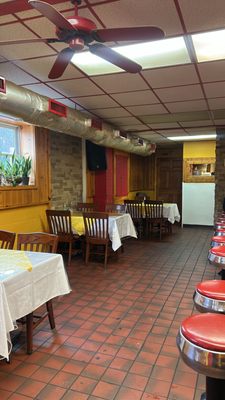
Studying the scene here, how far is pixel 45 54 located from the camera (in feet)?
8.60

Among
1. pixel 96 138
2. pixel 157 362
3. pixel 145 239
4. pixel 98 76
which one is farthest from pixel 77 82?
pixel 145 239

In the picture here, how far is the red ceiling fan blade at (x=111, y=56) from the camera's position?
1.90 meters

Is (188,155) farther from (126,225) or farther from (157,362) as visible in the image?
(157,362)

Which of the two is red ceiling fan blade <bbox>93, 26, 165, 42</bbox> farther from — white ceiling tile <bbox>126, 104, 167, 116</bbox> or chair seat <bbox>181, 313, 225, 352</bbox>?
white ceiling tile <bbox>126, 104, 167, 116</bbox>

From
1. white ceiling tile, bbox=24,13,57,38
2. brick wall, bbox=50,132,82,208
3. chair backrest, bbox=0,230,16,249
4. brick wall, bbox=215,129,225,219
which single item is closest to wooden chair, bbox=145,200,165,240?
brick wall, bbox=215,129,225,219

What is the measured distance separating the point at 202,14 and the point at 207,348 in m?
2.02

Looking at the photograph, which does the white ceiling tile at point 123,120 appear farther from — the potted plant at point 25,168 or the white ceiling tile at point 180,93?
→ the potted plant at point 25,168

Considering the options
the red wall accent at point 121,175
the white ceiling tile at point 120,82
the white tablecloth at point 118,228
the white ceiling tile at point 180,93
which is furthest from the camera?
the red wall accent at point 121,175

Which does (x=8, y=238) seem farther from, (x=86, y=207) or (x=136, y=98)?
(x=86, y=207)

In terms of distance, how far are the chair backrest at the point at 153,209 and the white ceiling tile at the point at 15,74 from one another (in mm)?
3862

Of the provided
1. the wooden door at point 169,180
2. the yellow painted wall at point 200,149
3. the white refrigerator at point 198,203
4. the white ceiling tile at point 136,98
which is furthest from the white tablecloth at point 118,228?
the wooden door at point 169,180

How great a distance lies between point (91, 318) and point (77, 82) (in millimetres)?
2553

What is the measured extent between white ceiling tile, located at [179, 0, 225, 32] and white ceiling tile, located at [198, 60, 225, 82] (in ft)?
2.33

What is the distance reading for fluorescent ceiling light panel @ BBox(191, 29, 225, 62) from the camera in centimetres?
231
